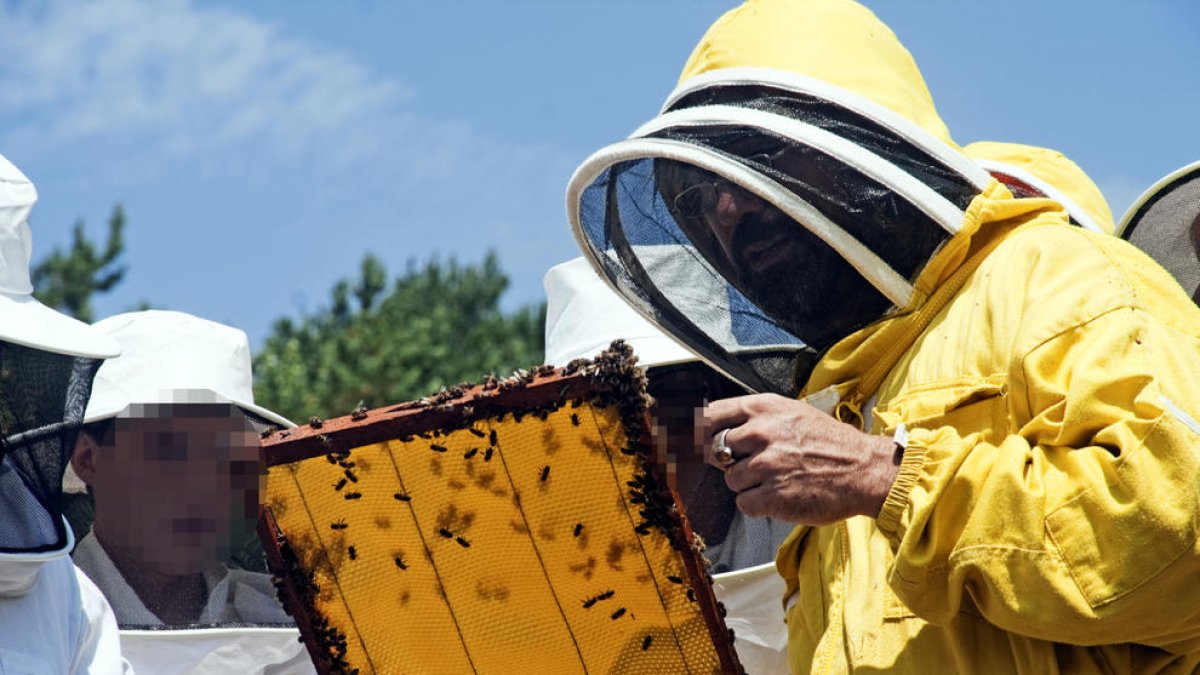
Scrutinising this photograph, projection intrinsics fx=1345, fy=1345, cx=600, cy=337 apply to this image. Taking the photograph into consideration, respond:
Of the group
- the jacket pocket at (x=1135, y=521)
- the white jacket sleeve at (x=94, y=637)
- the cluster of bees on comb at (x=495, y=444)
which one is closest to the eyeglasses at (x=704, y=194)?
the cluster of bees on comb at (x=495, y=444)

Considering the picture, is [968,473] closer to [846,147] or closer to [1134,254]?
[1134,254]

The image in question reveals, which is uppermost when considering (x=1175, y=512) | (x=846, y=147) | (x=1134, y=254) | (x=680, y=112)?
(x=680, y=112)

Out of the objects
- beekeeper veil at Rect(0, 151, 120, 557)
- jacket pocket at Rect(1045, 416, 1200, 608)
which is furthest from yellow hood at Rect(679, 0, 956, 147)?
beekeeper veil at Rect(0, 151, 120, 557)

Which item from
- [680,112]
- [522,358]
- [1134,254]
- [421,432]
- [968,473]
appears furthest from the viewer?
[522,358]

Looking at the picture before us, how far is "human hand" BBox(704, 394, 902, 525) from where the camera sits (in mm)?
2248

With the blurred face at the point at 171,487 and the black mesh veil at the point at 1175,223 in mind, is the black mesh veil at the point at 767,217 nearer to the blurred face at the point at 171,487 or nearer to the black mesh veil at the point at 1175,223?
the blurred face at the point at 171,487

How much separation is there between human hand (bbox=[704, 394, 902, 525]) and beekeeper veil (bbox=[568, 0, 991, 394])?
401 mm

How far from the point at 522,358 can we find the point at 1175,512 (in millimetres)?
18542

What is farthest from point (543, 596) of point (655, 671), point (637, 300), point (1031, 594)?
point (1031, 594)

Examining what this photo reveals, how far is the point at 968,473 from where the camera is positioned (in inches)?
85.0

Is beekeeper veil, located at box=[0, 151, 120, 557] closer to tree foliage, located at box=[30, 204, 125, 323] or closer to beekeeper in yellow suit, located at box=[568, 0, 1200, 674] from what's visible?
beekeeper in yellow suit, located at box=[568, 0, 1200, 674]

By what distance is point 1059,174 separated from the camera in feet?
14.2

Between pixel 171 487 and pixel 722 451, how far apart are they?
2.22 metres

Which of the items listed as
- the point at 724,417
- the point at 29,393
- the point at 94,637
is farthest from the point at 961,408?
the point at 94,637
